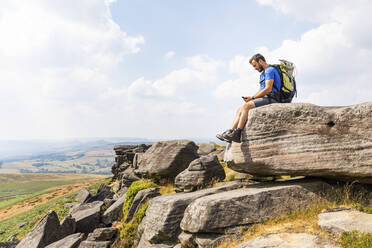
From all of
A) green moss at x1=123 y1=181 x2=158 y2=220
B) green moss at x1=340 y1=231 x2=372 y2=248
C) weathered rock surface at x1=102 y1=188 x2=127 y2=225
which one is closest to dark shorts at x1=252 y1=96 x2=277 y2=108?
green moss at x1=340 y1=231 x2=372 y2=248

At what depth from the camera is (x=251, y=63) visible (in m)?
13.7

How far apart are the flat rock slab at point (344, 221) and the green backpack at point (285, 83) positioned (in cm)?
665

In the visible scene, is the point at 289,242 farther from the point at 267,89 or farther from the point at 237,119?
the point at 267,89

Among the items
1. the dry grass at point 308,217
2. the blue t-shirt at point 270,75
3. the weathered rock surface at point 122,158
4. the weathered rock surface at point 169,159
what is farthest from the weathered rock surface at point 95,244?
the weathered rock surface at point 122,158

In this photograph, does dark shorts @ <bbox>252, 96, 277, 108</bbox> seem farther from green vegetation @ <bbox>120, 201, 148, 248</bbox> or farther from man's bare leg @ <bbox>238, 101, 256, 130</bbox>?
green vegetation @ <bbox>120, 201, 148, 248</bbox>

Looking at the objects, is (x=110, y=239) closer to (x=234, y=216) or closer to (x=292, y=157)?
(x=234, y=216)

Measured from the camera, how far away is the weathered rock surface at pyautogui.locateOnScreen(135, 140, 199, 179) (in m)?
23.1

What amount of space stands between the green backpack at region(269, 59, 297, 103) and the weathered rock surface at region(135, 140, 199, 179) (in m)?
12.5

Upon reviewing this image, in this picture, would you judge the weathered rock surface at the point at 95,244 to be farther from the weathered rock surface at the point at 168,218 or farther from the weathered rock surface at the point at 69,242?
the weathered rock surface at the point at 168,218

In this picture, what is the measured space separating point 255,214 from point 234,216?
1.09 metres

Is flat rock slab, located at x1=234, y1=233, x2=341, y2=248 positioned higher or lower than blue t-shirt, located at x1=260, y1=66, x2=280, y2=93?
lower

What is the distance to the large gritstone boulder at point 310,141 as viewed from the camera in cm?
1127

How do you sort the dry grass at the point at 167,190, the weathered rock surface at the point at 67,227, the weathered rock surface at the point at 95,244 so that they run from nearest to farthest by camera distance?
1. the weathered rock surface at the point at 95,244
2. the dry grass at the point at 167,190
3. the weathered rock surface at the point at 67,227

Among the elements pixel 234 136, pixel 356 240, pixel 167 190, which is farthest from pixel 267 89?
pixel 167 190
